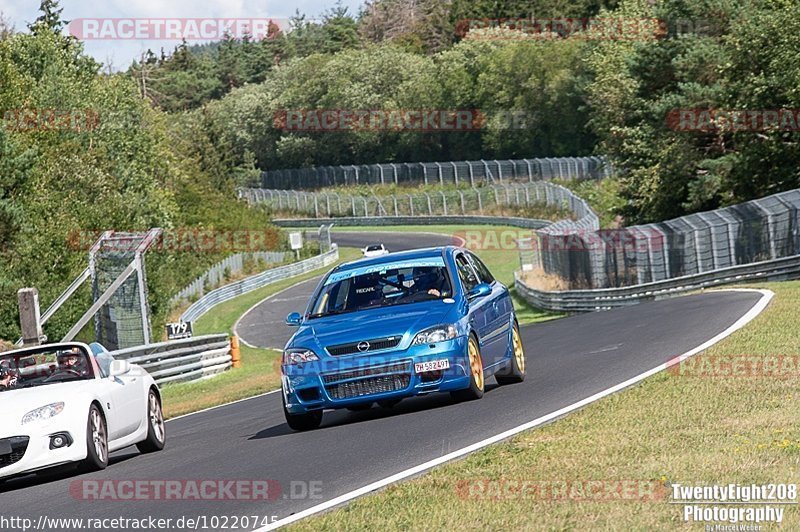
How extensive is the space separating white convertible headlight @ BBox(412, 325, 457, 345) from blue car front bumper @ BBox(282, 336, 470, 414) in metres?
0.04

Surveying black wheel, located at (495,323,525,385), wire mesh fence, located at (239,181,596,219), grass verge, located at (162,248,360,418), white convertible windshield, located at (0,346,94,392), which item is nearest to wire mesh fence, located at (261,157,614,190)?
wire mesh fence, located at (239,181,596,219)

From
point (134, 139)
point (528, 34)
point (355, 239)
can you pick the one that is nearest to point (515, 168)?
point (355, 239)

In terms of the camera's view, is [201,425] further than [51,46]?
No

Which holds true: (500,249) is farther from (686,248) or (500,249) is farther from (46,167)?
(686,248)

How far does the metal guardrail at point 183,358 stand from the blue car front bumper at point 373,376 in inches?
459

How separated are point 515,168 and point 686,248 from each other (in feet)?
222

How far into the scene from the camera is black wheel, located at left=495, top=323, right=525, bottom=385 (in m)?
15.2

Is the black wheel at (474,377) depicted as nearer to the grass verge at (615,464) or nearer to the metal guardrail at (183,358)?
the grass verge at (615,464)

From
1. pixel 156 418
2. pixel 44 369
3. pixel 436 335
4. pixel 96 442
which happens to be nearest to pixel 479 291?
pixel 436 335

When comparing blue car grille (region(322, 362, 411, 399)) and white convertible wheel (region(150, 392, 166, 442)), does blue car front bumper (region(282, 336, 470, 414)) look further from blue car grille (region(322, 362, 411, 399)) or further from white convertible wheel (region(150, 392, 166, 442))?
white convertible wheel (region(150, 392, 166, 442))

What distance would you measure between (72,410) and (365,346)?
9.29ft

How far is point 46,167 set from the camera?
60.6 m

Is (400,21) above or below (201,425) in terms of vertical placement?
above

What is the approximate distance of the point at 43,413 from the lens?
1142 centimetres
